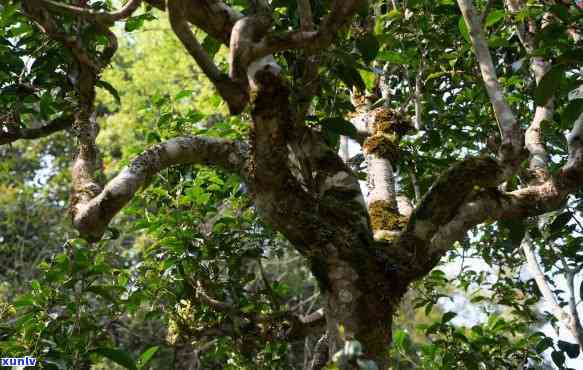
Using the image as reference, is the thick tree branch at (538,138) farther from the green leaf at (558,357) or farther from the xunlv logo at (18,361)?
the xunlv logo at (18,361)

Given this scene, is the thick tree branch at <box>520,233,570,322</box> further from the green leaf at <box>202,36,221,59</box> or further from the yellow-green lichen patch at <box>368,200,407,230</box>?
the green leaf at <box>202,36,221,59</box>

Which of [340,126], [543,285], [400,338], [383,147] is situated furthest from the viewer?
[543,285]

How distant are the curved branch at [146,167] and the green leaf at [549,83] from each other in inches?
36.5

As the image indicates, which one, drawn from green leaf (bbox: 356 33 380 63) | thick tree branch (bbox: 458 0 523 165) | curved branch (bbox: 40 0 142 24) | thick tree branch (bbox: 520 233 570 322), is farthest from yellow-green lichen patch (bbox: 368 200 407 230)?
thick tree branch (bbox: 520 233 570 322)

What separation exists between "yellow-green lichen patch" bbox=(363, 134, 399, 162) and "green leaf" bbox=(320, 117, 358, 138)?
74 centimetres

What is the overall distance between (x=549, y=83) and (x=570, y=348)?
1.90 metres

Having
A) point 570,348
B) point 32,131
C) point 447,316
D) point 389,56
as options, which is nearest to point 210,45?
point 389,56

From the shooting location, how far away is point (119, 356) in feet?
7.45

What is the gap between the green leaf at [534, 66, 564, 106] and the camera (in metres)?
1.77

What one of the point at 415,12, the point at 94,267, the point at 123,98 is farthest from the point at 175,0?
the point at 123,98

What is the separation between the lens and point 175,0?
155 cm

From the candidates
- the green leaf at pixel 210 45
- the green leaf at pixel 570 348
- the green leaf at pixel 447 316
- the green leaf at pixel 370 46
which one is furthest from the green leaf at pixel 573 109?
the green leaf at pixel 570 348

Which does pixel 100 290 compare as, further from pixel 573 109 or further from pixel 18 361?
pixel 573 109

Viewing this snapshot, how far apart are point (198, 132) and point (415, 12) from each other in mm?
1263
